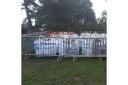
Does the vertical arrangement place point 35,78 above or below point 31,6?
below

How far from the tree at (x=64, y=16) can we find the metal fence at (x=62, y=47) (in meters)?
0.08

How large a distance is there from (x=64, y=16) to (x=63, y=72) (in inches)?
15.9

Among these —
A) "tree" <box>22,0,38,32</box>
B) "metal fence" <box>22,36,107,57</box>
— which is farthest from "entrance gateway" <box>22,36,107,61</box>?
"tree" <box>22,0,38,32</box>

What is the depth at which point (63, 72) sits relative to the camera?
181 cm

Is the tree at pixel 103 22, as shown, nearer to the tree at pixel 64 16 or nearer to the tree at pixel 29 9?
the tree at pixel 64 16

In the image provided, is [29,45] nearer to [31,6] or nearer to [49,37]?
[49,37]

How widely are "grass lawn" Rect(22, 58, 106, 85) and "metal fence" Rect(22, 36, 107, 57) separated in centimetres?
5

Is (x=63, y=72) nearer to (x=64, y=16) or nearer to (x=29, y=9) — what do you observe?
(x=64, y=16)

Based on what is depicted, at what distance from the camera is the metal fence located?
1.79m
